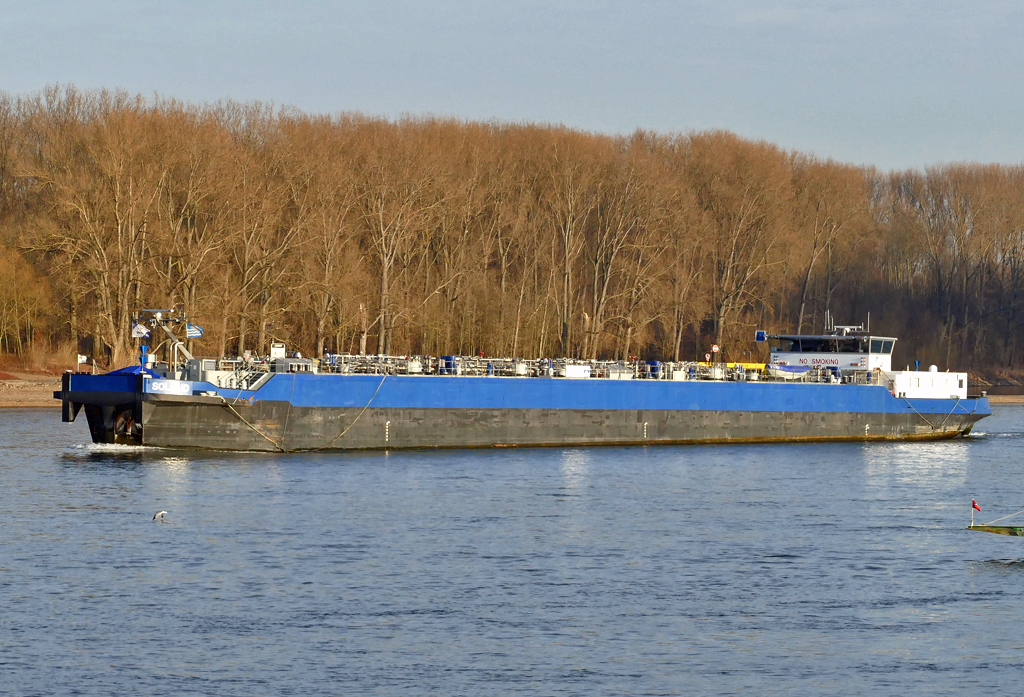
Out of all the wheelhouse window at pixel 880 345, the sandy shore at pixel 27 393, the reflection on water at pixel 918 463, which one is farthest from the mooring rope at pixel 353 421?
the sandy shore at pixel 27 393

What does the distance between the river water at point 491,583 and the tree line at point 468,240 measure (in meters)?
32.8

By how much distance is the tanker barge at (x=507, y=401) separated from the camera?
48.2 meters

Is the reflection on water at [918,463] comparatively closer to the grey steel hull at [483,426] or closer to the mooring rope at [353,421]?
the grey steel hull at [483,426]

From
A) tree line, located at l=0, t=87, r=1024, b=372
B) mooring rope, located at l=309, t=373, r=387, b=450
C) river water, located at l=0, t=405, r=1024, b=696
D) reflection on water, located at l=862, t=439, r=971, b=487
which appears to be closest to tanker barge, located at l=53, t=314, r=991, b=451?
mooring rope, located at l=309, t=373, r=387, b=450

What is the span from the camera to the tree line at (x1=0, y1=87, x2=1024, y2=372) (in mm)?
77188

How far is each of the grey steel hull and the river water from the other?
8.47ft

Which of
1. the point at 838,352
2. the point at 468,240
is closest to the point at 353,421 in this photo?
the point at 838,352

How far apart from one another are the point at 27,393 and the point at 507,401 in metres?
38.7

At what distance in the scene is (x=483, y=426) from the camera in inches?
2157

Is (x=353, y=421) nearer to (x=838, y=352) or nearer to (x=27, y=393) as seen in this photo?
(x=838, y=352)

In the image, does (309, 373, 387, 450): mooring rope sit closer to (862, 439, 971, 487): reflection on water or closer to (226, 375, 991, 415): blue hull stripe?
(226, 375, 991, 415): blue hull stripe

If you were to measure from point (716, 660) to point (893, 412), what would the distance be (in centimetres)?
4793

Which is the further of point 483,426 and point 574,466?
point 483,426

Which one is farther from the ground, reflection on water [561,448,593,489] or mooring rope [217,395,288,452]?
mooring rope [217,395,288,452]
